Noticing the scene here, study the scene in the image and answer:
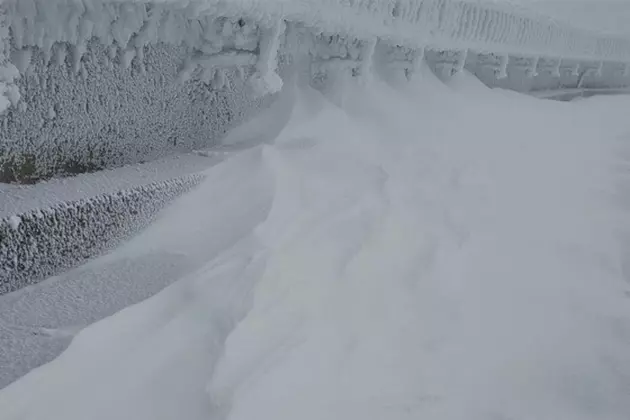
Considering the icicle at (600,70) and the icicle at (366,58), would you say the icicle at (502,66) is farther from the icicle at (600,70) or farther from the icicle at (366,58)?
the icicle at (600,70)

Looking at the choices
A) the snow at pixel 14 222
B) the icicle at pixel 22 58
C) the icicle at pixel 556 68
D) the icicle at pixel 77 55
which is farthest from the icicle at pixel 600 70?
the snow at pixel 14 222

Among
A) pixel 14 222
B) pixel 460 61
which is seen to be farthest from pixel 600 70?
pixel 14 222

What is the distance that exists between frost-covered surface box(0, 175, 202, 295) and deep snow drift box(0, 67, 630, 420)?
6 centimetres

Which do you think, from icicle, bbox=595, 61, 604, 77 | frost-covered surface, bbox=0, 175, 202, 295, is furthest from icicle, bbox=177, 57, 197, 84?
icicle, bbox=595, 61, 604, 77

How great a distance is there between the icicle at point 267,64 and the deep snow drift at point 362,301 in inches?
8.8

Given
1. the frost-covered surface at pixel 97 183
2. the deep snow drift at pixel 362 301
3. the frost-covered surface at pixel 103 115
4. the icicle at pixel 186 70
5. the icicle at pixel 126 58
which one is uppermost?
the icicle at pixel 126 58

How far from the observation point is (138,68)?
1669 mm

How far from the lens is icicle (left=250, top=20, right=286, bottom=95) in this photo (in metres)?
1.93

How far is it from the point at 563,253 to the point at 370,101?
1.15 meters

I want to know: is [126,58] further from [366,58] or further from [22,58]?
[366,58]

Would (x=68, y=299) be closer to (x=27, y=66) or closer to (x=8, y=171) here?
(x=8, y=171)

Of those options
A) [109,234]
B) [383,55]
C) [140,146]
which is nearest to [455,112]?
[383,55]

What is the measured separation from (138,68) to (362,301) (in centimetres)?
92

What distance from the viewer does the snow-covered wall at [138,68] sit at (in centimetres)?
135
